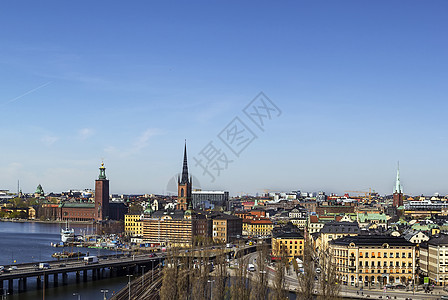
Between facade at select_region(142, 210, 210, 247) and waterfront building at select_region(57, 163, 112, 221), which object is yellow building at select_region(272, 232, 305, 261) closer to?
facade at select_region(142, 210, 210, 247)

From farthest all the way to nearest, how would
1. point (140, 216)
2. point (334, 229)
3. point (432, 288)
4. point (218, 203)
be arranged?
1. point (218, 203)
2. point (140, 216)
3. point (334, 229)
4. point (432, 288)

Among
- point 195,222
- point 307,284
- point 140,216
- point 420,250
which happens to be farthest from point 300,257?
point 140,216

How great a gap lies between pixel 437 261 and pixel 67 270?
27026 mm

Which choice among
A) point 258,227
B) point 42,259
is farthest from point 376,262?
point 258,227

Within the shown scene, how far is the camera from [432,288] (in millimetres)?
42344

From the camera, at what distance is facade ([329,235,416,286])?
44.3m

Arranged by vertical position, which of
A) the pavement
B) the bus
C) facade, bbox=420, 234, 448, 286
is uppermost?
facade, bbox=420, 234, 448, 286

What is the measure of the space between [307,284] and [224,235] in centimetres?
5539

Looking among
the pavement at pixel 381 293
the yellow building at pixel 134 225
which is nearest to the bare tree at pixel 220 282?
the pavement at pixel 381 293

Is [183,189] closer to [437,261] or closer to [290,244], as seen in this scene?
[290,244]

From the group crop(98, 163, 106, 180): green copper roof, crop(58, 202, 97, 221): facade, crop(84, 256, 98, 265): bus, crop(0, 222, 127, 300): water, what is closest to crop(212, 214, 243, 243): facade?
crop(0, 222, 127, 300): water

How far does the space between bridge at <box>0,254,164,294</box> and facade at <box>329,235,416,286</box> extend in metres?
15.7

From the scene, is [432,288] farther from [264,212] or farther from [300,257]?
[264,212]

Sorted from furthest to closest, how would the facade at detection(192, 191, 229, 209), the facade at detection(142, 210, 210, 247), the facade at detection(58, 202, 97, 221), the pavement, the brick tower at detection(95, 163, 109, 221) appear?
the facade at detection(192, 191, 229, 209) → the facade at detection(58, 202, 97, 221) → the brick tower at detection(95, 163, 109, 221) → the facade at detection(142, 210, 210, 247) → the pavement
